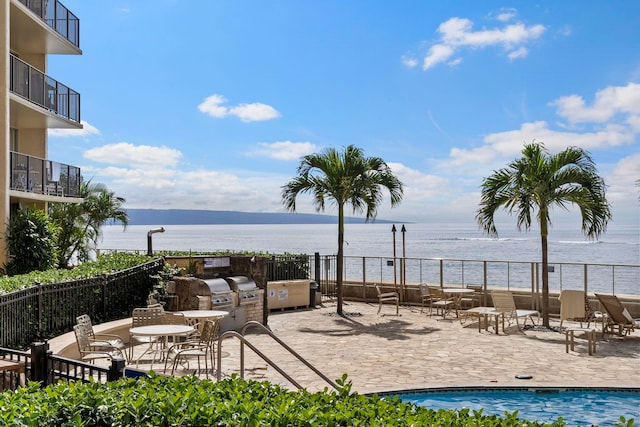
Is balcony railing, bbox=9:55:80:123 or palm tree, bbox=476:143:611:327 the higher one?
balcony railing, bbox=9:55:80:123

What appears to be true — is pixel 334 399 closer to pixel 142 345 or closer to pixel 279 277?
pixel 142 345

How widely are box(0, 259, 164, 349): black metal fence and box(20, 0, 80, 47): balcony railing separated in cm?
999

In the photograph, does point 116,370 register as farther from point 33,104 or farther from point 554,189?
point 33,104

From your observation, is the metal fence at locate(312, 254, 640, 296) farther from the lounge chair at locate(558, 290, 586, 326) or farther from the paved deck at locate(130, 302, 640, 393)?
the paved deck at locate(130, 302, 640, 393)

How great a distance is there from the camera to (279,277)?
64.1 ft

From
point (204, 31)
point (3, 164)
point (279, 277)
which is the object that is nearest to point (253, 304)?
point (279, 277)

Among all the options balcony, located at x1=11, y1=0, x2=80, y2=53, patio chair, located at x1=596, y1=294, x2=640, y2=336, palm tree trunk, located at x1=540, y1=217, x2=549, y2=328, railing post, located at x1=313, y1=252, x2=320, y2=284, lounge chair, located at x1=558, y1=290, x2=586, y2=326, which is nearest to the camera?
patio chair, located at x1=596, y1=294, x2=640, y2=336

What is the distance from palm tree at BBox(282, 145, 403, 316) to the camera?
18672 millimetres

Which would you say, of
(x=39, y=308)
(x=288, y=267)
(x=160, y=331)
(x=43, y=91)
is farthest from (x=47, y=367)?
(x=43, y=91)

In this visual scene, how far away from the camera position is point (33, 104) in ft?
62.4

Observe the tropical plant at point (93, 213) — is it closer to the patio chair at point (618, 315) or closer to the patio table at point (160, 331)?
the patio table at point (160, 331)

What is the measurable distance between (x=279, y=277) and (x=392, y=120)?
36.9m

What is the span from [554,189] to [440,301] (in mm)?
4775

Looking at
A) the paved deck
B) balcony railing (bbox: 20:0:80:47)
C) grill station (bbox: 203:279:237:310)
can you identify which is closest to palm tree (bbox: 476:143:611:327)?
the paved deck
